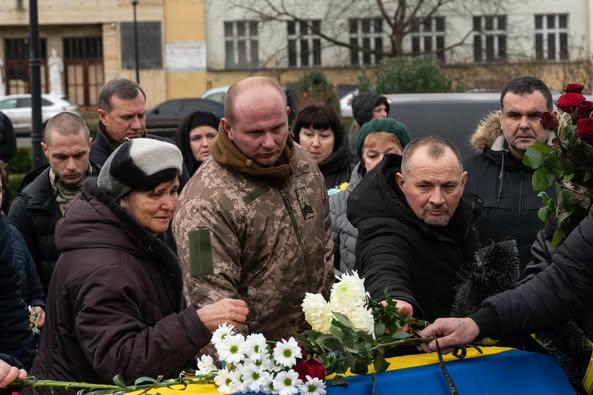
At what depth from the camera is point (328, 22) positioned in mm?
50719

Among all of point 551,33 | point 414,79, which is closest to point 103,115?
point 414,79

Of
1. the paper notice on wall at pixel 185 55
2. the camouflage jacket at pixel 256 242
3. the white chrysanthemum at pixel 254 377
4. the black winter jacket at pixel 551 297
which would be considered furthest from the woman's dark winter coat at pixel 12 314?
the paper notice on wall at pixel 185 55

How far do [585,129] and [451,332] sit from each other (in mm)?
941

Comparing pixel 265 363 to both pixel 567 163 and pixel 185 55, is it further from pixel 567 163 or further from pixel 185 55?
pixel 185 55

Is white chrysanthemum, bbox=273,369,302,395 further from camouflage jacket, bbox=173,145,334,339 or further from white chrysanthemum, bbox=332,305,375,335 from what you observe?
camouflage jacket, bbox=173,145,334,339

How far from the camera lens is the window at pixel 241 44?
173 feet

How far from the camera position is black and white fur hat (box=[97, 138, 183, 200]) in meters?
4.40

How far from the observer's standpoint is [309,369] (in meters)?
3.92

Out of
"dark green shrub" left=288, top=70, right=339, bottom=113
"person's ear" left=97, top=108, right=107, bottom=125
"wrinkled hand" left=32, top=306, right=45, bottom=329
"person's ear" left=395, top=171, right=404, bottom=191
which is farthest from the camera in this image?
"dark green shrub" left=288, top=70, right=339, bottom=113

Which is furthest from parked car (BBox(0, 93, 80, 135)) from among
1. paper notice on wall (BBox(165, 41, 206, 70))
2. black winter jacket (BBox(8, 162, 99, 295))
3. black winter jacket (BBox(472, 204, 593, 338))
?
black winter jacket (BBox(472, 204, 593, 338))

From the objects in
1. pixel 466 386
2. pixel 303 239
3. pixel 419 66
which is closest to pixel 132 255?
pixel 303 239

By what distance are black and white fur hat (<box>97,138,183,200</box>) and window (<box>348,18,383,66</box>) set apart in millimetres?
46558

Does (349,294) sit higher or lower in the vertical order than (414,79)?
lower

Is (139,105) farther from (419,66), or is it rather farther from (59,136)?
(419,66)
